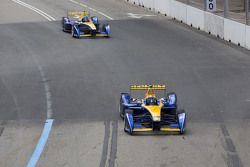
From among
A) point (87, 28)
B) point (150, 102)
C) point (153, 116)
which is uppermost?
point (87, 28)

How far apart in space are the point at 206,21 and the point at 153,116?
19298mm

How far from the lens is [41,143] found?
679 inches

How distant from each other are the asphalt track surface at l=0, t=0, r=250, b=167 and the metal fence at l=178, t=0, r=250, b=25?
49.0 inches

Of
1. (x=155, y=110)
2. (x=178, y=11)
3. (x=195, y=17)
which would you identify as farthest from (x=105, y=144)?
(x=178, y=11)

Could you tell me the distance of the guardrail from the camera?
32094 mm

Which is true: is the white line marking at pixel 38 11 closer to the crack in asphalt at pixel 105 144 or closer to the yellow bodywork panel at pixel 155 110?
the crack in asphalt at pixel 105 144

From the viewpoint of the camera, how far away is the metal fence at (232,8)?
32.1 metres

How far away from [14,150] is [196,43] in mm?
17694

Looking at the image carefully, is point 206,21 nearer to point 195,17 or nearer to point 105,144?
point 195,17

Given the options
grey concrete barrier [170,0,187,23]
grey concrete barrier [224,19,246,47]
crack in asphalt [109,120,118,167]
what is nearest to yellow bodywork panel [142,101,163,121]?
crack in asphalt [109,120,118,167]

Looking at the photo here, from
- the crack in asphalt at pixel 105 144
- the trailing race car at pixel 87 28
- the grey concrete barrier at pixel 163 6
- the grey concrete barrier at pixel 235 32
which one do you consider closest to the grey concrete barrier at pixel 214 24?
the grey concrete barrier at pixel 235 32

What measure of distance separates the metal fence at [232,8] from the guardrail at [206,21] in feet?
0.98

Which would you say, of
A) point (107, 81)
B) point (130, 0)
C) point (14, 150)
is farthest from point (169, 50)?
point (130, 0)

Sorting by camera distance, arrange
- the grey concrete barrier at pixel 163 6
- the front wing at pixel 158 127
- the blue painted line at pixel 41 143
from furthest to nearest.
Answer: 1. the grey concrete barrier at pixel 163 6
2. the front wing at pixel 158 127
3. the blue painted line at pixel 41 143
